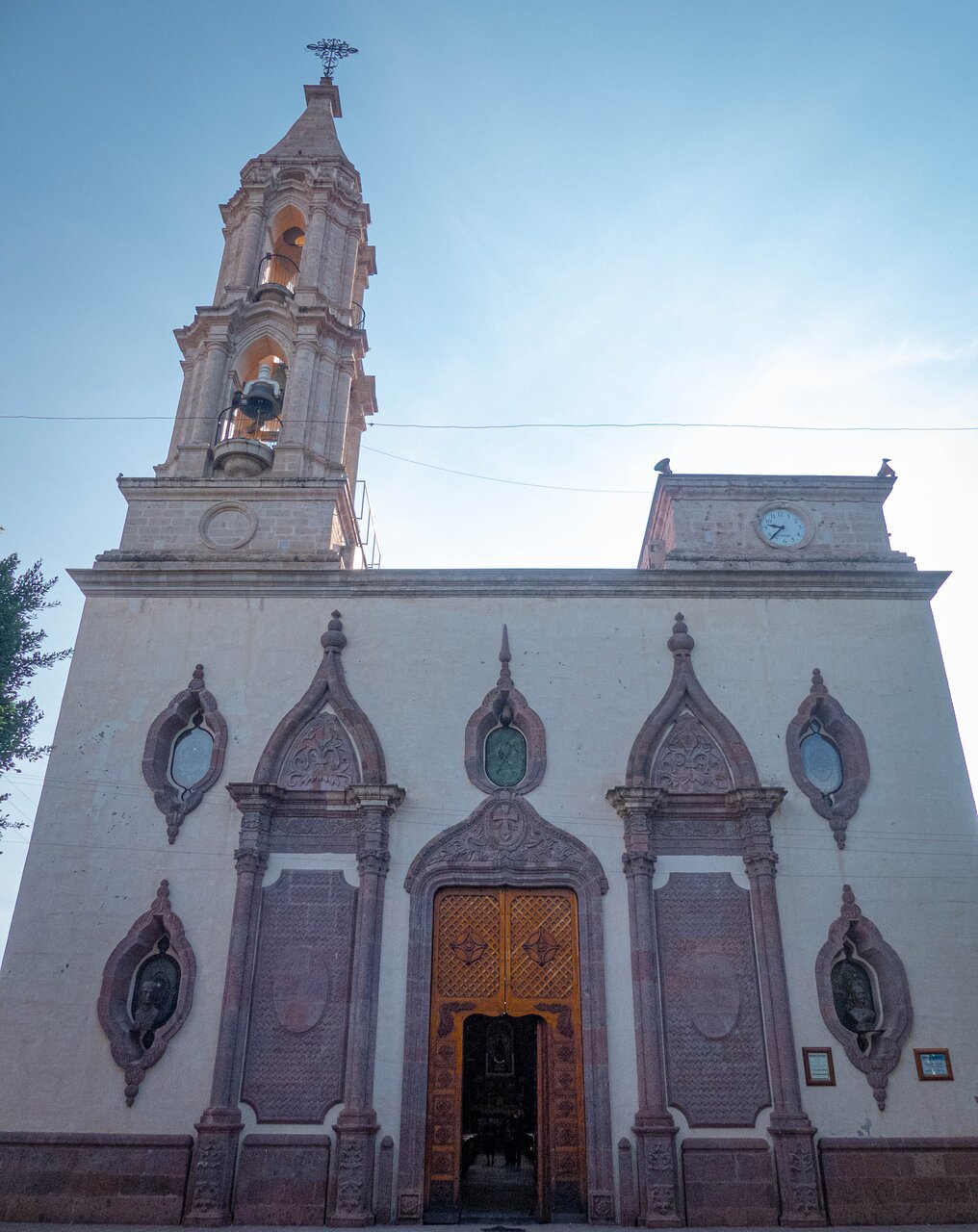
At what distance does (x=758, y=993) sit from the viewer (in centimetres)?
1107

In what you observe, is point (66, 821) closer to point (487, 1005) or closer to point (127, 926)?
point (127, 926)

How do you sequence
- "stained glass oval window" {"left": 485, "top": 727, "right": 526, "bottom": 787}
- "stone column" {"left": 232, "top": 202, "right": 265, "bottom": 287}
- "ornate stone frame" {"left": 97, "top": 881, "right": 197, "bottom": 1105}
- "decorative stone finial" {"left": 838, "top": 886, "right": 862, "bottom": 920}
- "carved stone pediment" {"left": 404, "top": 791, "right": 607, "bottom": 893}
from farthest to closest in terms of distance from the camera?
"stone column" {"left": 232, "top": 202, "right": 265, "bottom": 287}
"stained glass oval window" {"left": 485, "top": 727, "right": 526, "bottom": 787}
"carved stone pediment" {"left": 404, "top": 791, "right": 607, "bottom": 893}
"decorative stone finial" {"left": 838, "top": 886, "right": 862, "bottom": 920}
"ornate stone frame" {"left": 97, "top": 881, "right": 197, "bottom": 1105}

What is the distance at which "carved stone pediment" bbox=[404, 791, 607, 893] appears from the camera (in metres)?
11.6

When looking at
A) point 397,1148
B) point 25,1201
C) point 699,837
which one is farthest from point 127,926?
point 699,837

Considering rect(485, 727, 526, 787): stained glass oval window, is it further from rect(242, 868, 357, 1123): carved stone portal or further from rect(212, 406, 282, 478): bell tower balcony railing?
rect(212, 406, 282, 478): bell tower balcony railing

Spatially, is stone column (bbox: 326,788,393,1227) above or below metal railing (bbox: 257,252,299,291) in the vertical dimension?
below

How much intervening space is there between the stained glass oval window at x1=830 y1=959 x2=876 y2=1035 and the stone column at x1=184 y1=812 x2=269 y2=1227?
7.09 m

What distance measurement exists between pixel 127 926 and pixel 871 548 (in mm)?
11578

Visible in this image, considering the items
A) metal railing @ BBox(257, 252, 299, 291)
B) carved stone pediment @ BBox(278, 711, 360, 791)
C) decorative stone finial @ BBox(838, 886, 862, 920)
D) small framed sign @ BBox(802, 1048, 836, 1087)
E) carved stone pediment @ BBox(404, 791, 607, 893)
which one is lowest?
small framed sign @ BBox(802, 1048, 836, 1087)

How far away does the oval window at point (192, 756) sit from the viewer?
1238cm

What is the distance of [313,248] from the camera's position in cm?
1680

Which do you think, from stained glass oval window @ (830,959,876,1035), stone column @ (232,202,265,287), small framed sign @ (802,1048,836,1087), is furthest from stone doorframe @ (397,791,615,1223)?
stone column @ (232,202,265,287)

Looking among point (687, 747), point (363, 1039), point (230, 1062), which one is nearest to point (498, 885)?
point (363, 1039)

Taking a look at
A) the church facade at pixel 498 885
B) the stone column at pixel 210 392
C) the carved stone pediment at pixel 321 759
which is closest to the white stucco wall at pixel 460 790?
the church facade at pixel 498 885
